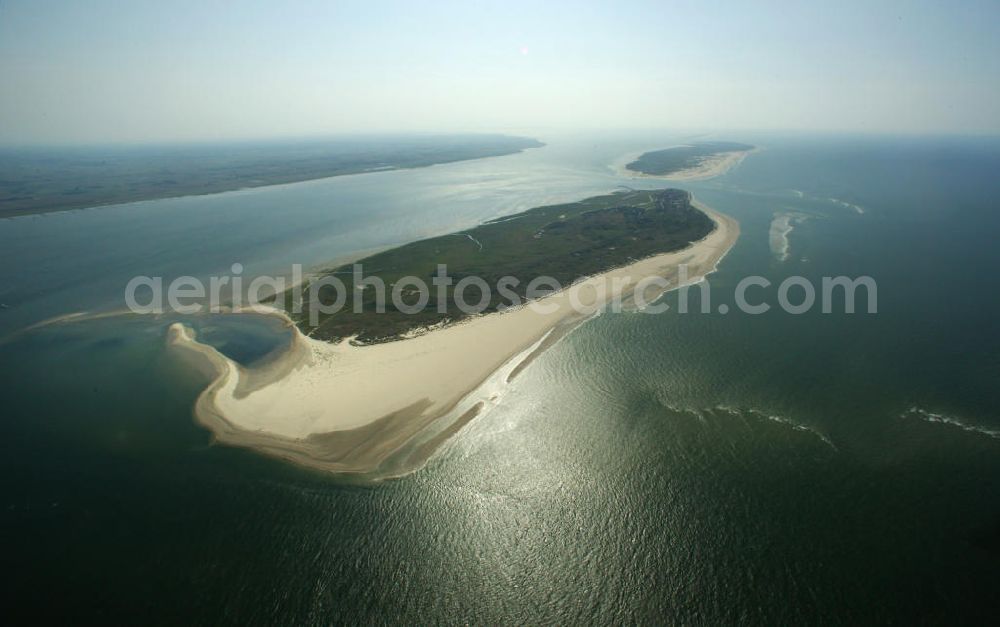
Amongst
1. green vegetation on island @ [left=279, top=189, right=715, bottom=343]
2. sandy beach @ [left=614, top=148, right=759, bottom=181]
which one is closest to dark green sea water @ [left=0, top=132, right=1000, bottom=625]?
green vegetation on island @ [left=279, top=189, right=715, bottom=343]

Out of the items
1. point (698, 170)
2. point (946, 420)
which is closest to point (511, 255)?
point (946, 420)

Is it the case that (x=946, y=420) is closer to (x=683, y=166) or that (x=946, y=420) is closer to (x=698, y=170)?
(x=698, y=170)

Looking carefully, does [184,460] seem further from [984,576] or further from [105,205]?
[105,205]

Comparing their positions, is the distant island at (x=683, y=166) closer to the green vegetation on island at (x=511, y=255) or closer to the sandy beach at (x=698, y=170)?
the sandy beach at (x=698, y=170)

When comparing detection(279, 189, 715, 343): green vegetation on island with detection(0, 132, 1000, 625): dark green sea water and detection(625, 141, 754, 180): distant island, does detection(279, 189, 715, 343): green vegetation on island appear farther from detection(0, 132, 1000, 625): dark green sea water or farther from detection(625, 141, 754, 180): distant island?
detection(625, 141, 754, 180): distant island

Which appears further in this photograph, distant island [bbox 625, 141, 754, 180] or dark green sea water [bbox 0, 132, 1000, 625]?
distant island [bbox 625, 141, 754, 180]

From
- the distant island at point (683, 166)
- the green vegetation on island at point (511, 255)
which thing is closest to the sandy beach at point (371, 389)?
the green vegetation on island at point (511, 255)
